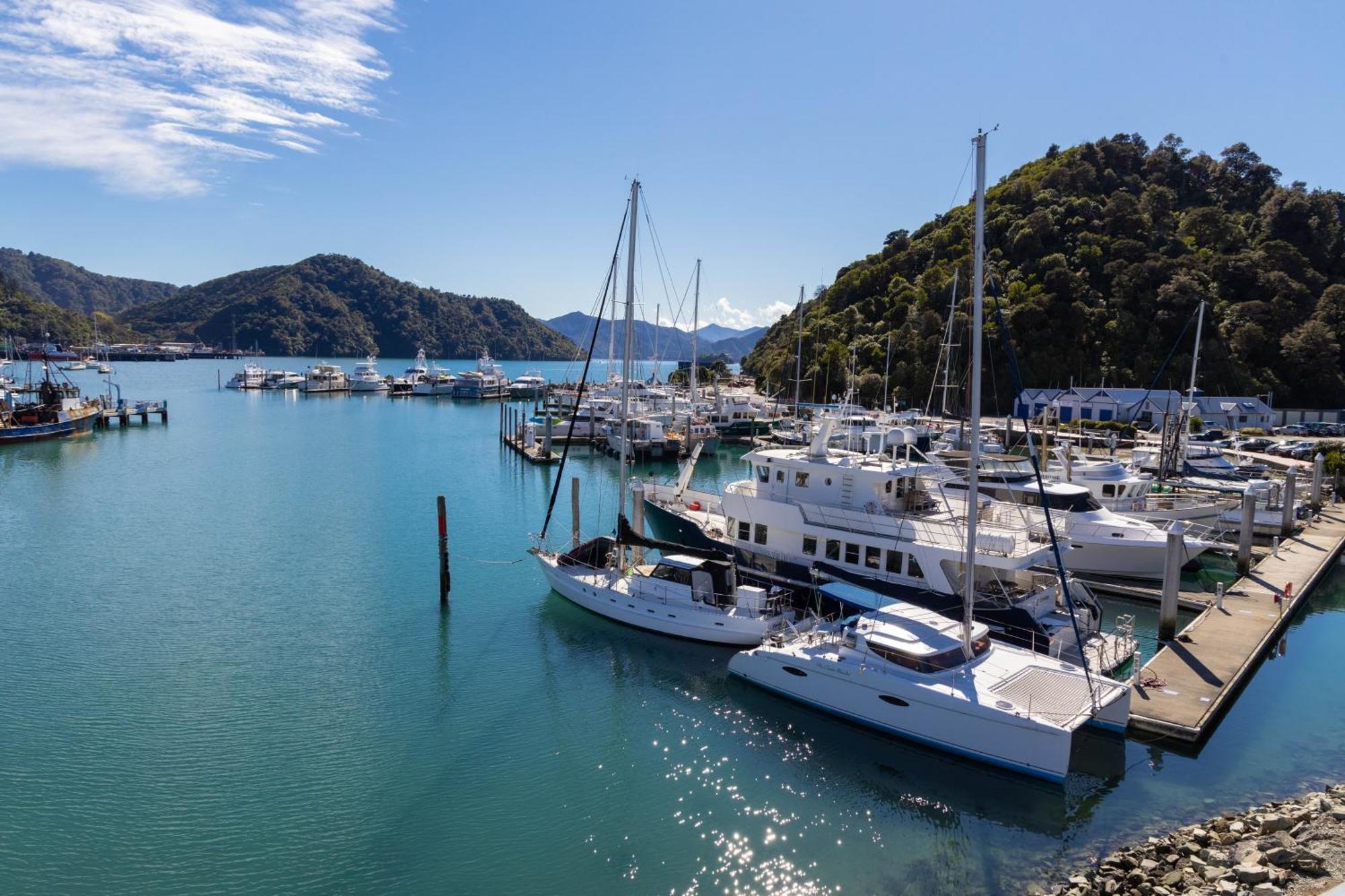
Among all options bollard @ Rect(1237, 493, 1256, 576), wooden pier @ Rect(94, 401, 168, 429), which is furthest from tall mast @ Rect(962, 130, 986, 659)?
wooden pier @ Rect(94, 401, 168, 429)

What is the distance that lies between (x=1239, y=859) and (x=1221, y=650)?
8.94 metres

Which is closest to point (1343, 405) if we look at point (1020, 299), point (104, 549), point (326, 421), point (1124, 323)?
point (1124, 323)

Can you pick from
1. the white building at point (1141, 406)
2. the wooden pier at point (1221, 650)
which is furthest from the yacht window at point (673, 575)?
the white building at point (1141, 406)

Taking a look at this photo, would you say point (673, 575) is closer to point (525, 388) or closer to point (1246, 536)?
point (1246, 536)

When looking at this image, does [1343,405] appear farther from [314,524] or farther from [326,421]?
[326,421]

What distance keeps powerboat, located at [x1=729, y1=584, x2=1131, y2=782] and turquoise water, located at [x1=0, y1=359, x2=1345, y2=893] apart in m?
0.54

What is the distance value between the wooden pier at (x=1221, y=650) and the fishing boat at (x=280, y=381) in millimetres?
131115

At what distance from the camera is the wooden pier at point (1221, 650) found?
16516 millimetres

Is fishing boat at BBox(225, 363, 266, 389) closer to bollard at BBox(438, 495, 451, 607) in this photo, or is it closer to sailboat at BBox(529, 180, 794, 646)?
bollard at BBox(438, 495, 451, 607)

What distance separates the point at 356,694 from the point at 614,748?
6.86m

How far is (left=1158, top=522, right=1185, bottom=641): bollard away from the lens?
68.6 feet

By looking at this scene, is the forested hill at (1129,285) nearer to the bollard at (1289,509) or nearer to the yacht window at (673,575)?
the bollard at (1289,509)

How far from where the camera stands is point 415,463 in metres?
55.8

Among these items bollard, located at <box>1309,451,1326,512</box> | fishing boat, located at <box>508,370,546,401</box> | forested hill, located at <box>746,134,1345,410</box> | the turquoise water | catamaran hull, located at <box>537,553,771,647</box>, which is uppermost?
forested hill, located at <box>746,134,1345,410</box>
